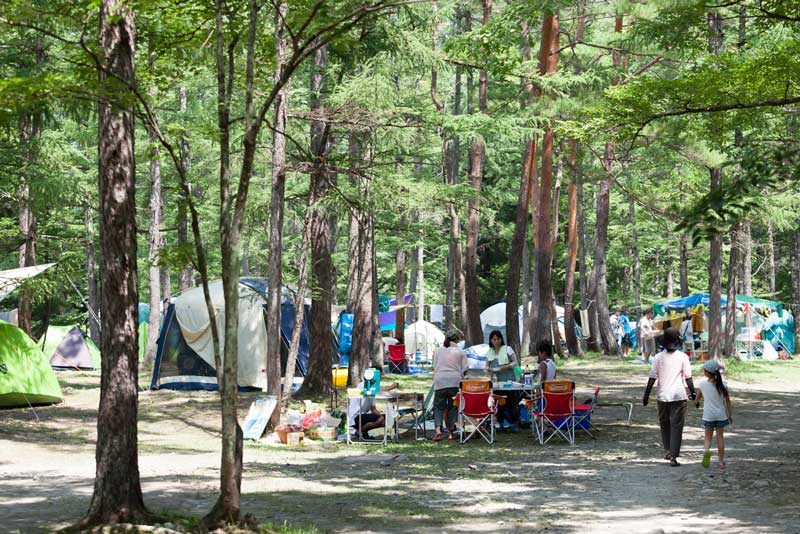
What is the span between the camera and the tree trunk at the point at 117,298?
20.9 feet

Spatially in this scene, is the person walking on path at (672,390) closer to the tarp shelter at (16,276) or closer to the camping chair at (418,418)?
the camping chair at (418,418)

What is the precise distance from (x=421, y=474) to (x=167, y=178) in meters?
21.4

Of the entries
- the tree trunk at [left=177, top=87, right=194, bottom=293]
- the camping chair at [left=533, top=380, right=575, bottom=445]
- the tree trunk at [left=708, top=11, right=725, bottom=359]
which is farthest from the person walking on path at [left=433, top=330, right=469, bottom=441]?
the tree trunk at [left=708, top=11, right=725, bottom=359]

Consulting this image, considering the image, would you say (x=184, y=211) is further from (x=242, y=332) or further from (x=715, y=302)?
(x=715, y=302)

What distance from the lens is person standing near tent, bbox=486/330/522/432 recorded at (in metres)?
13.2

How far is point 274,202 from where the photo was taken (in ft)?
44.3

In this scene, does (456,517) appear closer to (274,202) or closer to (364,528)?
(364,528)

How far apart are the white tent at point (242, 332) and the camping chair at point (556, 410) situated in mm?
8856

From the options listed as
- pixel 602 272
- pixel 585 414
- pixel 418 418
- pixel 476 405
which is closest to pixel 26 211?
pixel 418 418

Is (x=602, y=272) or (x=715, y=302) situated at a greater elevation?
(x=602, y=272)

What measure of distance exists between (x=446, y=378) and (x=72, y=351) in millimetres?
18555

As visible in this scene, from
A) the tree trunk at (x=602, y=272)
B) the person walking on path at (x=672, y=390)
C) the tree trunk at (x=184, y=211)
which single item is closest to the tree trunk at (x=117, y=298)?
the tree trunk at (x=184, y=211)

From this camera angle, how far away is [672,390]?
1002 cm

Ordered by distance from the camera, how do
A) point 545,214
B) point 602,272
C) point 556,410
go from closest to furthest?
point 556,410, point 545,214, point 602,272
